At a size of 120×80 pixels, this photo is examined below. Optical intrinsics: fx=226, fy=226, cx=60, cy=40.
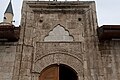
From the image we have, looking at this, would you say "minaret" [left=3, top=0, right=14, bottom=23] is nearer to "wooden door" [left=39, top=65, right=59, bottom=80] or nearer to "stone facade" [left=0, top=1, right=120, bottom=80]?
"stone facade" [left=0, top=1, right=120, bottom=80]

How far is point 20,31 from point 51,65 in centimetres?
194

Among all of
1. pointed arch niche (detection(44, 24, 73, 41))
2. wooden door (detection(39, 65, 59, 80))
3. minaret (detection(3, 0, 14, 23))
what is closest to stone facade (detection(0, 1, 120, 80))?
pointed arch niche (detection(44, 24, 73, 41))

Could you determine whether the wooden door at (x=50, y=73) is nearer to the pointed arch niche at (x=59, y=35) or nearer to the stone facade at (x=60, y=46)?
the stone facade at (x=60, y=46)

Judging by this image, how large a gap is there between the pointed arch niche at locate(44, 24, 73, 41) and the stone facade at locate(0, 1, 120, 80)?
39 mm

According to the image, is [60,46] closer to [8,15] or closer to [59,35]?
→ [59,35]

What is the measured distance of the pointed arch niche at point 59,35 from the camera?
28.9 ft

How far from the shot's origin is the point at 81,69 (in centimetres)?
813

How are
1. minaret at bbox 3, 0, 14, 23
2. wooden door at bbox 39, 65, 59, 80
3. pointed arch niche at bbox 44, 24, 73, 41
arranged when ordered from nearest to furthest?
1. wooden door at bbox 39, 65, 59, 80
2. pointed arch niche at bbox 44, 24, 73, 41
3. minaret at bbox 3, 0, 14, 23


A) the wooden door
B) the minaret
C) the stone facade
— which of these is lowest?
the wooden door

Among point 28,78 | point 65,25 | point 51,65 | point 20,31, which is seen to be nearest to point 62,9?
point 65,25

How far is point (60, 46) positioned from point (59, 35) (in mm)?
534

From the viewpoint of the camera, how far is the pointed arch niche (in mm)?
8812

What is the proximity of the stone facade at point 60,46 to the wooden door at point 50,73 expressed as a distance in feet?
0.50

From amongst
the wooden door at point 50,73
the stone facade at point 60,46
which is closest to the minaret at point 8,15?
the stone facade at point 60,46
